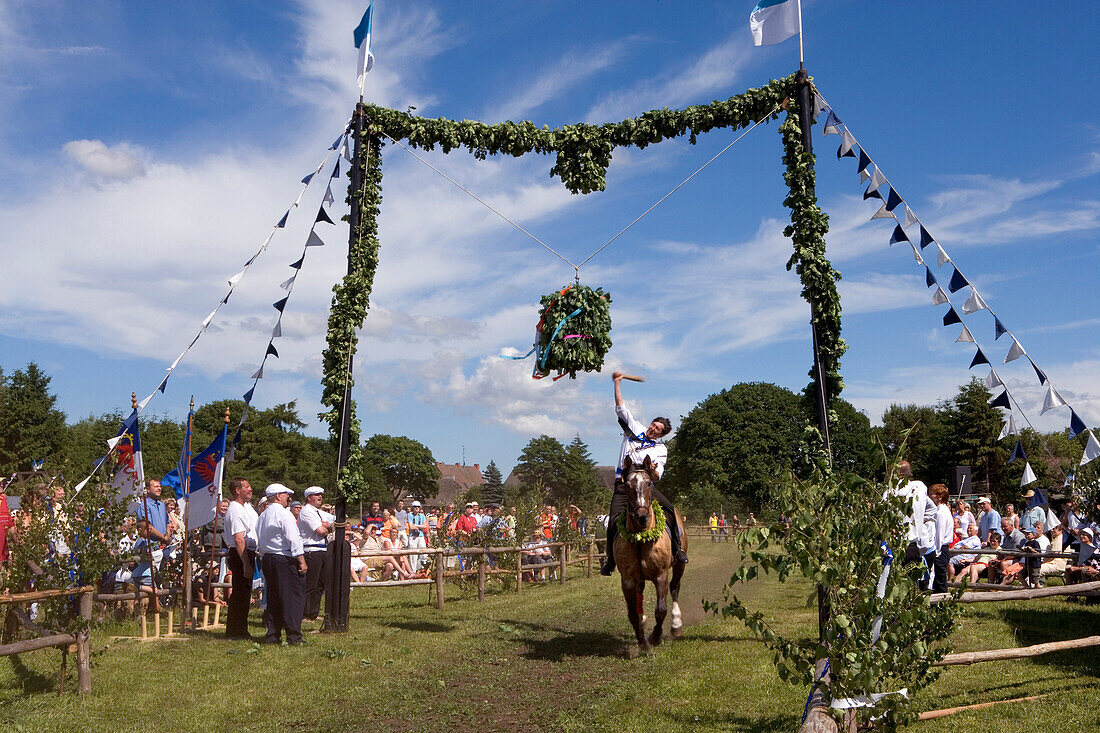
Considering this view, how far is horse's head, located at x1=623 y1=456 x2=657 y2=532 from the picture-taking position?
9.79 metres

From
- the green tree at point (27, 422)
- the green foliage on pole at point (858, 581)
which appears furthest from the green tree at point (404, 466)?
the green foliage on pole at point (858, 581)

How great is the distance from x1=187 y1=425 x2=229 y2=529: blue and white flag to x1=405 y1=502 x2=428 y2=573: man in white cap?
717cm

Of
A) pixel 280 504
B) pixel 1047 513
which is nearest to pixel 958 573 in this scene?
pixel 1047 513

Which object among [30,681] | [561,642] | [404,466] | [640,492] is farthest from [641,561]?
[404,466]

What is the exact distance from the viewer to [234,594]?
11.8 metres

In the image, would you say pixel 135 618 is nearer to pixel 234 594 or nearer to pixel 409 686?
pixel 234 594

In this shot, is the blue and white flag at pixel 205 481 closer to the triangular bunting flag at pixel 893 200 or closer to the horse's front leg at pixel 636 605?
the horse's front leg at pixel 636 605

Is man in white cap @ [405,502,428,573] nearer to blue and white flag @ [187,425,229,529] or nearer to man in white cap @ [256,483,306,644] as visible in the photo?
blue and white flag @ [187,425,229,529]

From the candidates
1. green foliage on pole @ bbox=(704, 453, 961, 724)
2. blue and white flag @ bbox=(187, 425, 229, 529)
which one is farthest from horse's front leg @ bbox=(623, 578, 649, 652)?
blue and white flag @ bbox=(187, 425, 229, 529)

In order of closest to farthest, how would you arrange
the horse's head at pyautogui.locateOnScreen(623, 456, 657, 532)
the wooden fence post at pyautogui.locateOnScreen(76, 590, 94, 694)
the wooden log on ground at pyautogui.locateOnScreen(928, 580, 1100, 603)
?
1. the wooden fence post at pyautogui.locateOnScreen(76, 590, 94, 694)
2. the wooden log on ground at pyautogui.locateOnScreen(928, 580, 1100, 603)
3. the horse's head at pyautogui.locateOnScreen(623, 456, 657, 532)

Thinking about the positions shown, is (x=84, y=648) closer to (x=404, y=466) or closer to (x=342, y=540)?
(x=342, y=540)

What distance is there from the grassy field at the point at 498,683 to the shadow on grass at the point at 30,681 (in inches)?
0.8

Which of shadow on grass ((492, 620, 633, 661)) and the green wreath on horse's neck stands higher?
the green wreath on horse's neck

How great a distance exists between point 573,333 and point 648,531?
2816 mm
